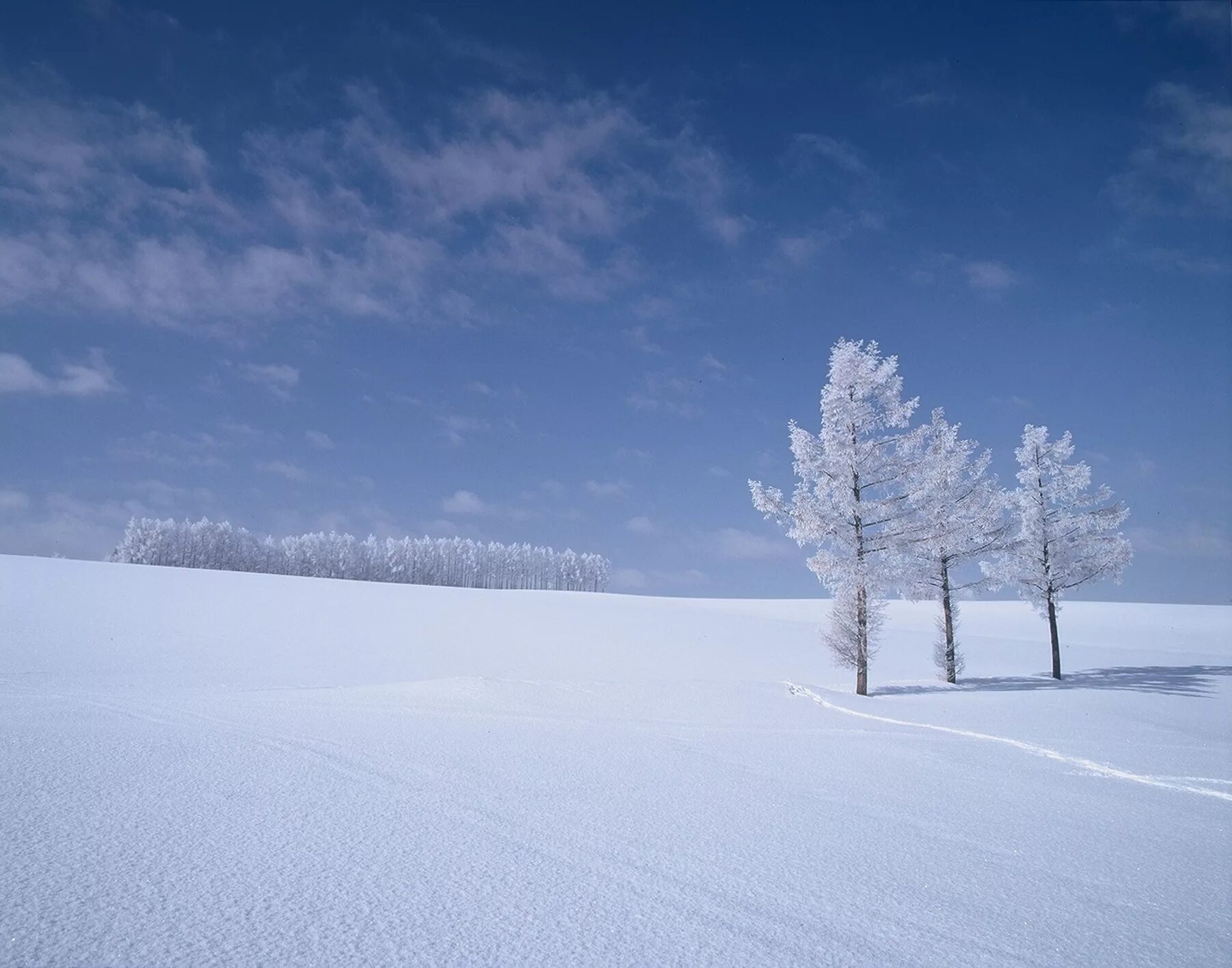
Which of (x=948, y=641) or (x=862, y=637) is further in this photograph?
(x=948, y=641)

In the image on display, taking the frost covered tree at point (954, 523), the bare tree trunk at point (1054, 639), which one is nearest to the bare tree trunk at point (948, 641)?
the frost covered tree at point (954, 523)

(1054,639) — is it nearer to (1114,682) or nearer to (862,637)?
(1114,682)

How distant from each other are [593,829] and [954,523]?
20.7m

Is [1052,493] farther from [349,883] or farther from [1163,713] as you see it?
[349,883]

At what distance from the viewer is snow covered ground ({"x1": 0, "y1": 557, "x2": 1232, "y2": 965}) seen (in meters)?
3.16

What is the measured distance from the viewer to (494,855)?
4098 millimetres

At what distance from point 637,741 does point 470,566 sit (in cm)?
13119

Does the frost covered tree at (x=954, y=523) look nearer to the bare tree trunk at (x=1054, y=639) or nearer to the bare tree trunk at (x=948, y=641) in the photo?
the bare tree trunk at (x=948, y=641)

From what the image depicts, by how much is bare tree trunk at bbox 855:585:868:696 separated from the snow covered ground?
367cm

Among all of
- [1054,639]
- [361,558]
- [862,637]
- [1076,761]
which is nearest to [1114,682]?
[1054,639]

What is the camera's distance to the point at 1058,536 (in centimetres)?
2680

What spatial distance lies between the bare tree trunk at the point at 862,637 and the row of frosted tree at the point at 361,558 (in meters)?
101

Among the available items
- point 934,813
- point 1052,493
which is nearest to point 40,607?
point 934,813

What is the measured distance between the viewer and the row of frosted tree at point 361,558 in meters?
114
